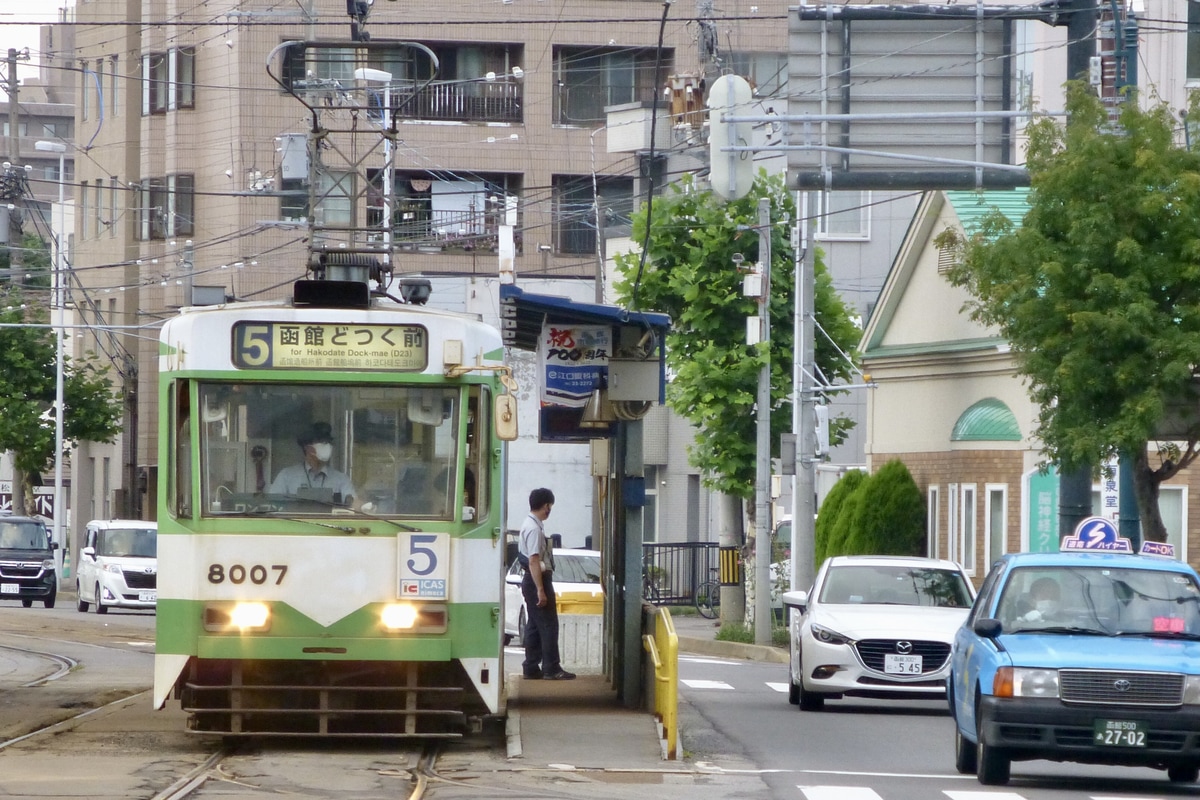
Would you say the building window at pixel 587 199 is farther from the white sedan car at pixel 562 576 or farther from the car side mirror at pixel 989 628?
the car side mirror at pixel 989 628

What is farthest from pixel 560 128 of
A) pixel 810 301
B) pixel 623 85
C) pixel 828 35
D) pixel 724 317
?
pixel 828 35

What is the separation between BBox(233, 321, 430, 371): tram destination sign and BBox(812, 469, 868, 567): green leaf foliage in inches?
853

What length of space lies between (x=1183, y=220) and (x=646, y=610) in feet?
21.7

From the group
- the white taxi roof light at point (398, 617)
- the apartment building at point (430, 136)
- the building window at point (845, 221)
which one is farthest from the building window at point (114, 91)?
the white taxi roof light at point (398, 617)

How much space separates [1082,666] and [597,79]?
42.5 meters

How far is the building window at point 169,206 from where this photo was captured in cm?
5403

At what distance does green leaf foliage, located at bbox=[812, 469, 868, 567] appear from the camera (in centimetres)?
3500

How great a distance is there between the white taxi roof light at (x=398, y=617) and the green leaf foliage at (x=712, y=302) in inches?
747

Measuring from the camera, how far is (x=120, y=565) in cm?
3966

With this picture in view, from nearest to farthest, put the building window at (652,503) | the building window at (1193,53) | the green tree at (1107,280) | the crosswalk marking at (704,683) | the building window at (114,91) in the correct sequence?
the green tree at (1107,280) → the crosswalk marking at (704,683) → the building window at (1193,53) → the building window at (652,503) → the building window at (114,91)

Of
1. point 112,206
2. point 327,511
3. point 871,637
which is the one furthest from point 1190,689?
point 112,206

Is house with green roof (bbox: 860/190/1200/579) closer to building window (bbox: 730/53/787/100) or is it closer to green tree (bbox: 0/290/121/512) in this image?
building window (bbox: 730/53/787/100)

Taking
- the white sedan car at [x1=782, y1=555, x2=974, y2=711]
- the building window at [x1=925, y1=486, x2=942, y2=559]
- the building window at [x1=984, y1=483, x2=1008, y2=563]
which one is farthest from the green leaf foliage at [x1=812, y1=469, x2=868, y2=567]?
the white sedan car at [x1=782, y1=555, x2=974, y2=711]

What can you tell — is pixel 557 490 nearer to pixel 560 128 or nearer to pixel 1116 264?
pixel 560 128
